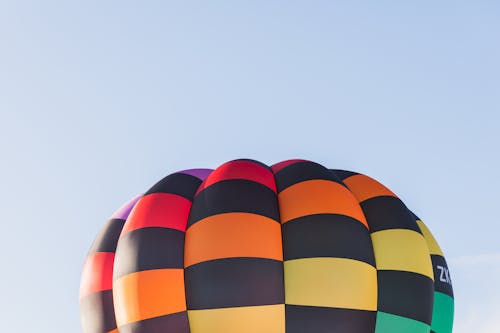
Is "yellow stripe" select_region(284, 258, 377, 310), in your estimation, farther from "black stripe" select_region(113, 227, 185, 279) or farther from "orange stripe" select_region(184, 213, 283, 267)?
"black stripe" select_region(113, 227, 185, 279)

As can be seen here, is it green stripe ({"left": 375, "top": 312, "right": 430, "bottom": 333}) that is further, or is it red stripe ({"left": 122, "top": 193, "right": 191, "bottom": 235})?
red stripe ({"left": 122, "top": 193, "right": 191, "bottom": 235})

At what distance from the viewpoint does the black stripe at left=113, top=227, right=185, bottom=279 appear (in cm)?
817

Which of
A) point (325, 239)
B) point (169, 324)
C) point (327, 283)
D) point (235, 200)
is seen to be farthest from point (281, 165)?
point (169, 324)

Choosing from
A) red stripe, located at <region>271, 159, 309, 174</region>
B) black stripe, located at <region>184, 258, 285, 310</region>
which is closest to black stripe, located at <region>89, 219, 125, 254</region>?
black stripe, located at <region>184, 258, 285, 310</region>

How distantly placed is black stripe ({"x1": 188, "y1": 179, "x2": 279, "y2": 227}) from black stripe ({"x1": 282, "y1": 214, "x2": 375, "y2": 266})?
30 centimetres

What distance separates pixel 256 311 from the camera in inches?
304

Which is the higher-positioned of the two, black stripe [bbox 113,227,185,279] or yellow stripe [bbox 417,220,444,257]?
black stripe [bbox 113,227,185,279]

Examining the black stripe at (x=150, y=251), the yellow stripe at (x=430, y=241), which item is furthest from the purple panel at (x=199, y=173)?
the yellow stripe at (x=430, y=241)

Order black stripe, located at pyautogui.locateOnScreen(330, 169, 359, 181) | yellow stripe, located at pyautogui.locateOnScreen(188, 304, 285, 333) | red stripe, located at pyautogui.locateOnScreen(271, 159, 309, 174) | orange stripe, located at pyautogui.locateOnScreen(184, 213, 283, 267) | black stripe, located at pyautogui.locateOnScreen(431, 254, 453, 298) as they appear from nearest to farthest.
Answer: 1. yellow stripe, located at pyautogui.locateOnScreen(188, 304, 285, 333)
2. orange stripe, located at pyautogui.locateOnScreen(184, 213, 283, 267)
3. red stripe, located at pyautogui.locateOnScreen(271, 159, 309, 174)
4. black stripe, located at pyautogui.locateOnScreen(431, 254, 453, 298)
5. black stripe, located at pyautogui.locateOnScreen(330, 169, 359, 181)

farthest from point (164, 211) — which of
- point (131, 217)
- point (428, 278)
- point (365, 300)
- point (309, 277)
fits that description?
point (428, 278)

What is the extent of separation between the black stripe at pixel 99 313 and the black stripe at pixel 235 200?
142 centimetres

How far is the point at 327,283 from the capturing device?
7.83 metres

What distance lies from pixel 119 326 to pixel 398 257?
123 inches

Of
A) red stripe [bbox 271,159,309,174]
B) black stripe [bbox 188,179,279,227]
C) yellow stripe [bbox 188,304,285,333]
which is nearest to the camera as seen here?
yellow stripe [bbox 188,304,285,333]
